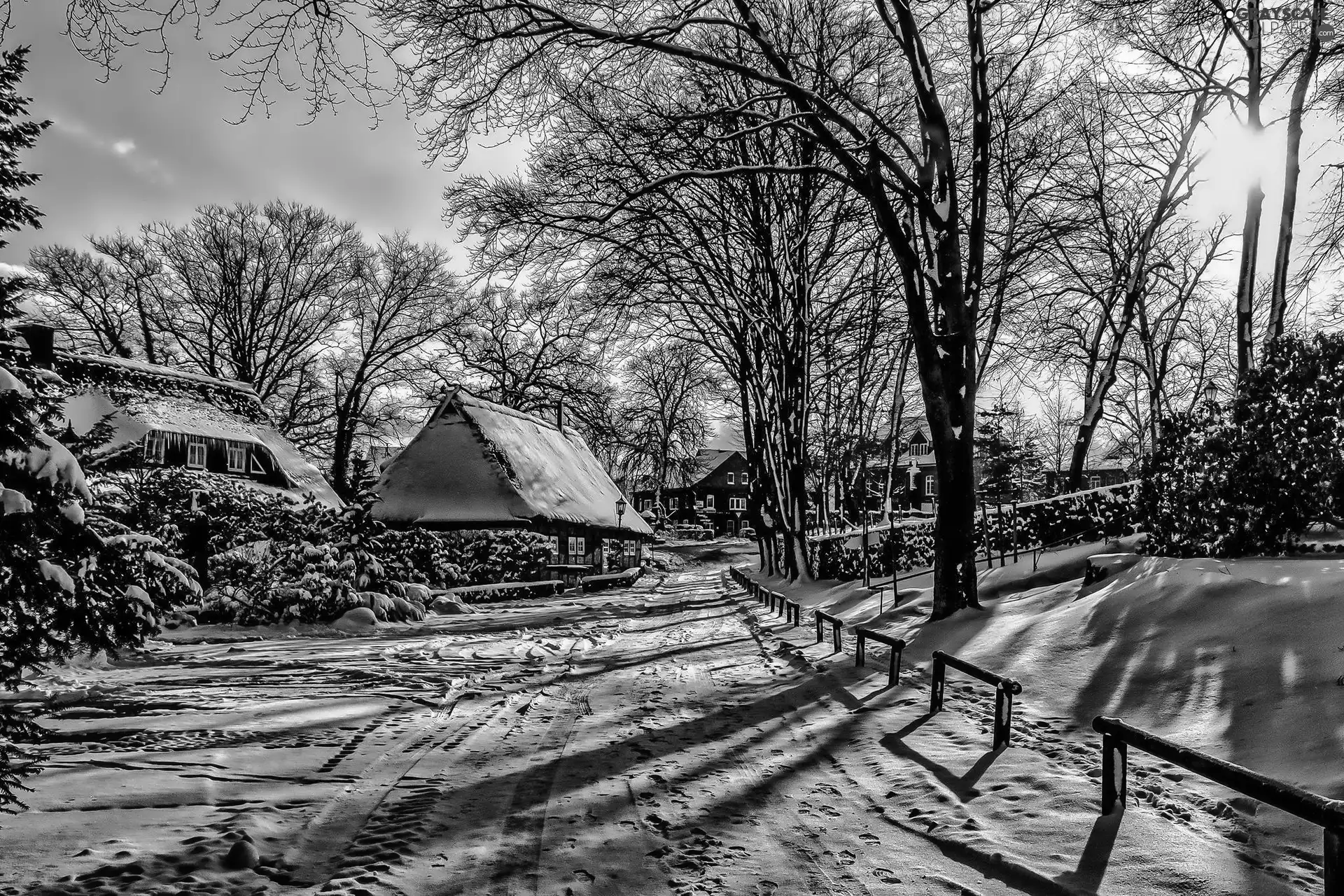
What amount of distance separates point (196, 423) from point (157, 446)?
56.2 inches

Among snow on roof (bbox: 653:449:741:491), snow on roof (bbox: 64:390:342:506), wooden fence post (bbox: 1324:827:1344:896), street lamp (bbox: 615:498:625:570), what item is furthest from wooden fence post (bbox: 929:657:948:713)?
snow on roof (bbox: 653:449:741:491)

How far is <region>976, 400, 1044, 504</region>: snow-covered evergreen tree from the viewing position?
33831mm

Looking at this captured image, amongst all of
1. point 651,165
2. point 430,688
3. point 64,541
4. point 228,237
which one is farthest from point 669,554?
point 64,541

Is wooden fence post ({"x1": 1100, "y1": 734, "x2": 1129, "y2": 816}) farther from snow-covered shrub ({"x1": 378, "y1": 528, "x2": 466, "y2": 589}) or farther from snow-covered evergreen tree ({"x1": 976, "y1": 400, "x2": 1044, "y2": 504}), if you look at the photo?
snow-covered evergreen tree ({"x1": 976, "y1": 400, "x2": 1044, "y2": 504})

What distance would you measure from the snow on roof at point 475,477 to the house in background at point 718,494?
5752 centimetres

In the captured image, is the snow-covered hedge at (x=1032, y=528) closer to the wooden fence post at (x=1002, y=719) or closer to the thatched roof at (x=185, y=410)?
the wooden fence post at (x=1002, y=719)

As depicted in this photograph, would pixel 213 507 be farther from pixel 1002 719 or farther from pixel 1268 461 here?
pixel 1268 461

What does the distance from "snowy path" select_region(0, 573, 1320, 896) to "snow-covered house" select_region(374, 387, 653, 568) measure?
17.7 m

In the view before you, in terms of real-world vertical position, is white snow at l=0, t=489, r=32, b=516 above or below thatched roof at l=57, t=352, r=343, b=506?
below

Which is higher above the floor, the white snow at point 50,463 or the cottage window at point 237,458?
the cottage window at point 237,458

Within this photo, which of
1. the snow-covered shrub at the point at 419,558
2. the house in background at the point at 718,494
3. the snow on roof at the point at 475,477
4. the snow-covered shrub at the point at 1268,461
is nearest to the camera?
the snow-covered shrub at the point at 1268,461

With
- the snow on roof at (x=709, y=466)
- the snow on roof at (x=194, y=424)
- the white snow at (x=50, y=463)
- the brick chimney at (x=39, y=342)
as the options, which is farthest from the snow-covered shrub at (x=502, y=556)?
the snow on roof at (x=709, y=466)

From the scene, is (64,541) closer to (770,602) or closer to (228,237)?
(770,602)

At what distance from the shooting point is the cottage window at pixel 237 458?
25062 millimetres
